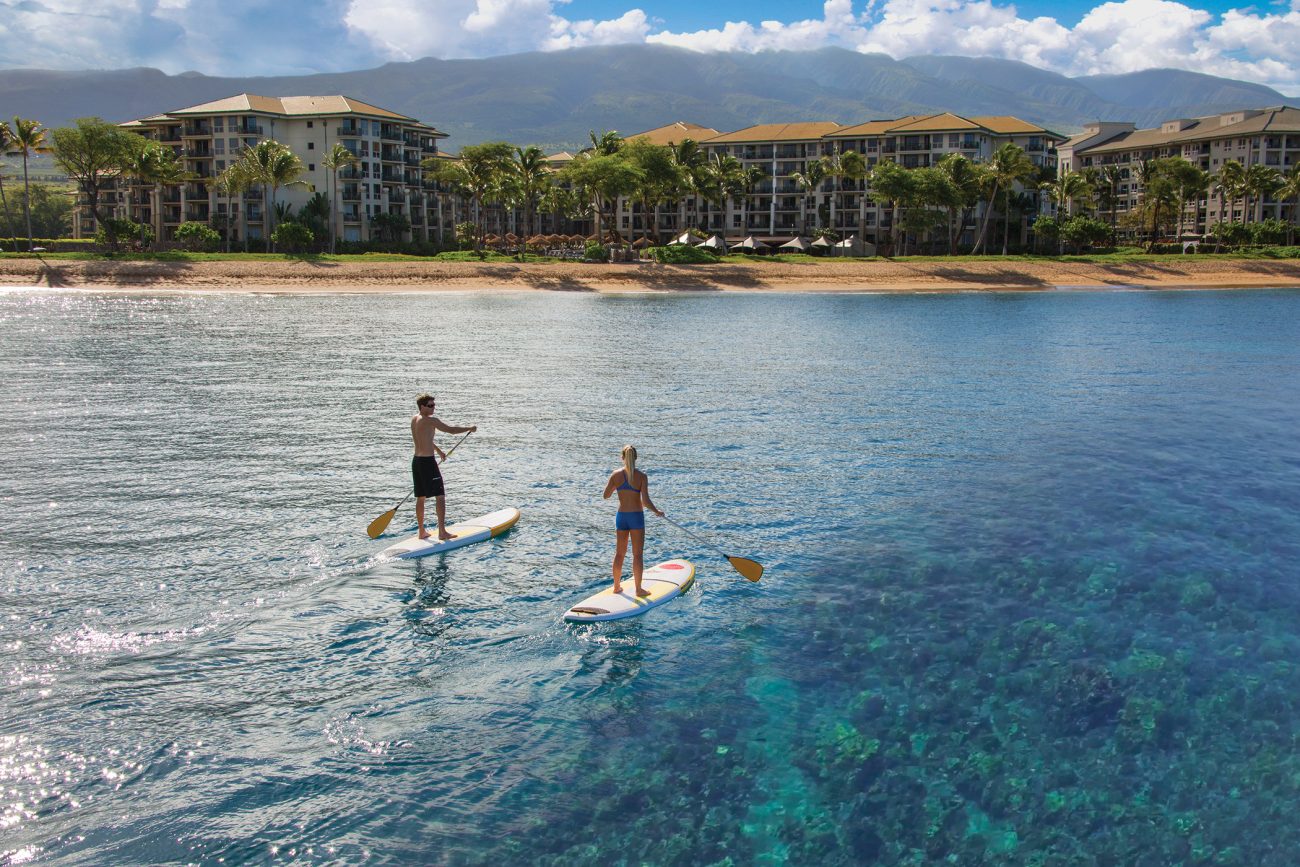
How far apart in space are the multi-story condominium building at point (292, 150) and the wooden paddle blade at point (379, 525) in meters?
113

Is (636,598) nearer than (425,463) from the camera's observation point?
Yes

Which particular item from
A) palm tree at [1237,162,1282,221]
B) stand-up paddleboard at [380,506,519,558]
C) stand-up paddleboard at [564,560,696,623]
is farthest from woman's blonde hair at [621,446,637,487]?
palm tree at [1237,162,1282,221]

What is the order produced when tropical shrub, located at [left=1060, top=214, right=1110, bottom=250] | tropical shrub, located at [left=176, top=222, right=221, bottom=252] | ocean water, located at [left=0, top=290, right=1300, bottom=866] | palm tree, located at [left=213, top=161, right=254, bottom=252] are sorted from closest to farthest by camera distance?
ocean water, located at [left=0, top=290, right=1300, bottom=866] < tropical shrub, located at [left=176, top=222, right=221, bottom=252] < palm tree, located at [left=213, top=161, right=254, bottom=252] < tropical shrub, located at [left=1060, top=214, right=1110, bottom=250]

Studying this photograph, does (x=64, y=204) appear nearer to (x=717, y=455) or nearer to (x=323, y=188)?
(x=323, y=188)

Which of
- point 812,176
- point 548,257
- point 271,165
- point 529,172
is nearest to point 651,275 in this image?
point 548,257

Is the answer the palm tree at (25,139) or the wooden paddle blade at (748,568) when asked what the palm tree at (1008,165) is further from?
the wooden paddle blade at (748,568)

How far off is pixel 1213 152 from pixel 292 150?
133388 mm

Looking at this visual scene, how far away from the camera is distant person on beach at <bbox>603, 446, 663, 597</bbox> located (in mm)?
14414

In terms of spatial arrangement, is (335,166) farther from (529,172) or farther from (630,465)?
(630,465)

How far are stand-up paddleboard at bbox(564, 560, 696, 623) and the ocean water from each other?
26 cm

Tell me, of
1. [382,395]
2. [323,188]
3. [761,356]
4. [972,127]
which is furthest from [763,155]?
[382,395]

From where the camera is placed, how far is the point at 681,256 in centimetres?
10788

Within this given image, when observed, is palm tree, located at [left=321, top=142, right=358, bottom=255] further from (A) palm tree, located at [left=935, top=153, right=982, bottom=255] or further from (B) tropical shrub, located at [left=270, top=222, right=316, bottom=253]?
(A) palm tree, located at [left=935, top=153, right=982, bottom=255]

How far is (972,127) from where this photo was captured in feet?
455
